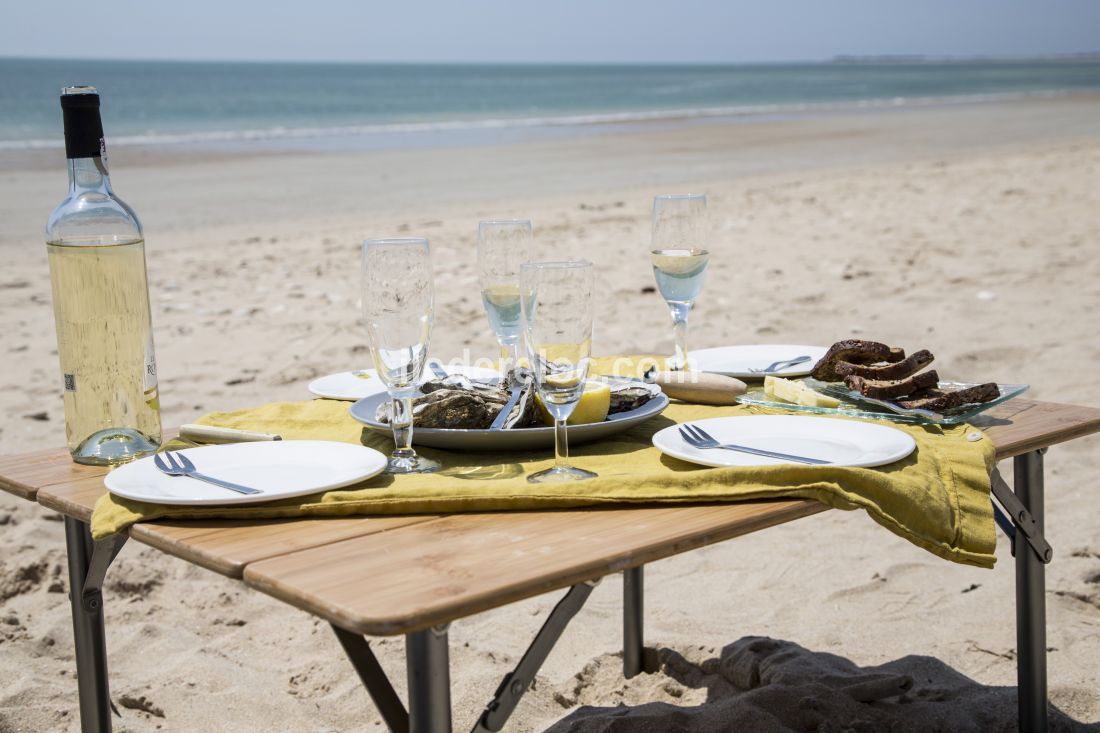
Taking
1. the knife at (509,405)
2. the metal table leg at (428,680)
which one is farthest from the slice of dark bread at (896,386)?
the metal table leg at (428,680)

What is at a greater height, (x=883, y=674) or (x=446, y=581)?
(x=446, y=581)

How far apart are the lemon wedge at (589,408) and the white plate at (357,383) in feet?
1.32

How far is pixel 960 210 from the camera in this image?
944 cm

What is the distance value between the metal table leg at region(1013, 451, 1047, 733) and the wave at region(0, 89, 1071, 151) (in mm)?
21729

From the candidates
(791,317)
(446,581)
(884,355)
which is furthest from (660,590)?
(791,317)

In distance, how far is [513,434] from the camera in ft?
5.75

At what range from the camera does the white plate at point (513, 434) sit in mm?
1754

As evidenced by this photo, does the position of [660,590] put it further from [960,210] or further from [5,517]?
[960,210]

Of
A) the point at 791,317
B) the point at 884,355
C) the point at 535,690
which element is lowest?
the point at 535,690

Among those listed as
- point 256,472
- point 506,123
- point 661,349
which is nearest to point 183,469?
point 256,472

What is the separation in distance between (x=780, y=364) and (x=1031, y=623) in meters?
0.72

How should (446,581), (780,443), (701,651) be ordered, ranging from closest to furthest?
(446,581), (780,443), (701,651)

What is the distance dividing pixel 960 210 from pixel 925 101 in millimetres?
30091

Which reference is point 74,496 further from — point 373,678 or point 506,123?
point 506,123
